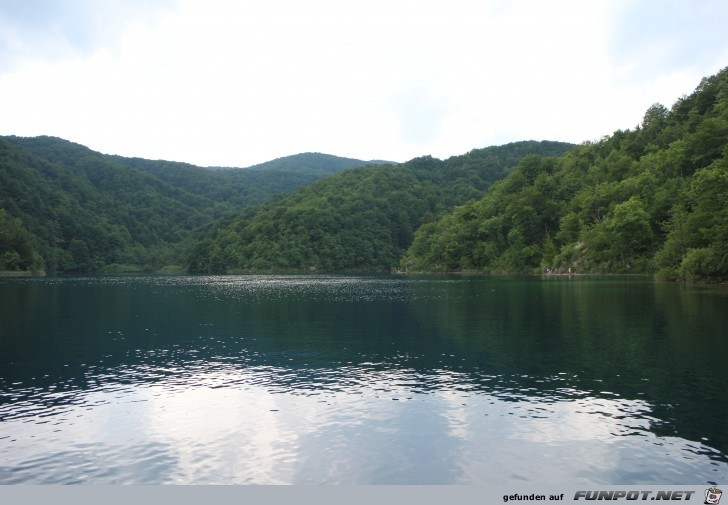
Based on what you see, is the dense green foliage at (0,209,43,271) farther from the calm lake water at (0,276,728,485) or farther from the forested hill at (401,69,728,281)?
the calm lake water at (0,276,728,485)

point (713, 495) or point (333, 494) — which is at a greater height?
point (713, 495)

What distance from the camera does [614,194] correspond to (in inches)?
5817

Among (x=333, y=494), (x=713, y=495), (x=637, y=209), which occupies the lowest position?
(x=333, y=494)

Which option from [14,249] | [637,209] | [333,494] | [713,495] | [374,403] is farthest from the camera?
[14,249]

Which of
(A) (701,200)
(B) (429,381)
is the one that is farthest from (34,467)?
(A) (701,200)

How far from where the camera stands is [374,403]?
22484mm

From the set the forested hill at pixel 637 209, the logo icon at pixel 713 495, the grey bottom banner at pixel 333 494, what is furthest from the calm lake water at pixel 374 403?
the forested hill at pixel 637 209

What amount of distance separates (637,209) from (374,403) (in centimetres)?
12349

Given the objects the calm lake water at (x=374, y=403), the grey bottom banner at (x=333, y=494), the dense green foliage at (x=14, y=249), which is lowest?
the grey bottom banner at (x=333, y=494)

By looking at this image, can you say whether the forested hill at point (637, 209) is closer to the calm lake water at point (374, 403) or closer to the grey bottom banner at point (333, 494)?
the calm lake water at point (374, 403)

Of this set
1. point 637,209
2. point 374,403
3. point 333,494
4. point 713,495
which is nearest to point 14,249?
point 637,209

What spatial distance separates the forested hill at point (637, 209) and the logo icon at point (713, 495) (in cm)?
7092

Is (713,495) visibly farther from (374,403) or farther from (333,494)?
(374,403)

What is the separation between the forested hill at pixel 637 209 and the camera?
82625 millimetres
